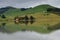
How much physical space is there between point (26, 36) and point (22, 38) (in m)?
0.14

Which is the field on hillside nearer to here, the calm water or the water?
the calm water

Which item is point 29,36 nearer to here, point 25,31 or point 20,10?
point 25,31

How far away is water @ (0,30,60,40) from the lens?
12.5ft

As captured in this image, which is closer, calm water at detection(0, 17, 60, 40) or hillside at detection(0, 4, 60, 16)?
calm water at detection(0, 17, 60, 40)

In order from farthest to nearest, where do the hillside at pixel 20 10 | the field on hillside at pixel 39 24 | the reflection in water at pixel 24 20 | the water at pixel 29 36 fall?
the hillside at pixel 20 10
the reflection in water at pixel 24 20
the field on hillside at pixel 39 24
the water at pixel 29 36

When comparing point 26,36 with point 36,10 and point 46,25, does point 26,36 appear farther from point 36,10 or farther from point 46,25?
point 36,10

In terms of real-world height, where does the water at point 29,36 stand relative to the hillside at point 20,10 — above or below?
below

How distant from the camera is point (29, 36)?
390cm

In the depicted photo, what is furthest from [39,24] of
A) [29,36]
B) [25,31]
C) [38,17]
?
[29,36]

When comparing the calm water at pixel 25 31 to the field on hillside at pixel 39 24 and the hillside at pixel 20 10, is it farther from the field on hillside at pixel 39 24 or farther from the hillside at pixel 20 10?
the hillside at pixel 20 10

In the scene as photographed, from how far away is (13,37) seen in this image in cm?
393

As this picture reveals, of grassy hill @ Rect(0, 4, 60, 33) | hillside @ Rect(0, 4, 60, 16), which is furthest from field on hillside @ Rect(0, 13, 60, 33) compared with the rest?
hillside @ Rect(0, 4, 60, 16)

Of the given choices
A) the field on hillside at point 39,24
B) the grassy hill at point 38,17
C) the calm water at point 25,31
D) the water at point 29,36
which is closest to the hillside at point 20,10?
the grassy hill at point 38,17

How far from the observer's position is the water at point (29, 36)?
380 centimetres
